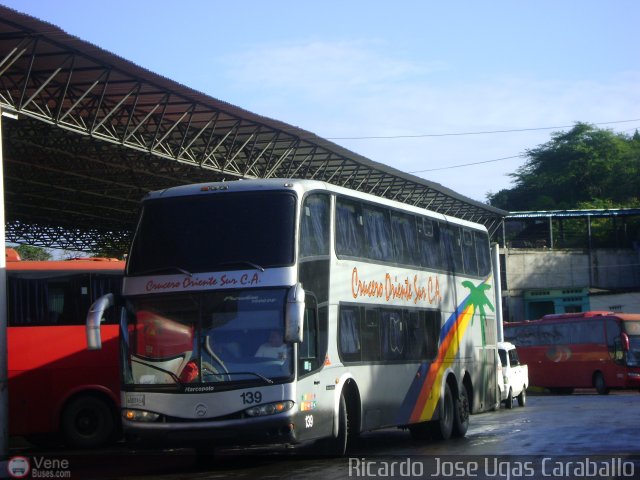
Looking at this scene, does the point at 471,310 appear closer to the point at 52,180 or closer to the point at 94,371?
the point at 94,371

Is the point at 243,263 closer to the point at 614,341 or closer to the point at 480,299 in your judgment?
the point at 480,299

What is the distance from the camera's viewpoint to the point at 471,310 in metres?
19.7

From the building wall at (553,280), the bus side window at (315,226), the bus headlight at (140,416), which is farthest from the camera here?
the building wall at (553,280)

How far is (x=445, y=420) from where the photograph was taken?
56.6ft

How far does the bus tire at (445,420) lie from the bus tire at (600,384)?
22535mm

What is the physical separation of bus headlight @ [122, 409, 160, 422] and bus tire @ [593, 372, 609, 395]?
29.3 metres

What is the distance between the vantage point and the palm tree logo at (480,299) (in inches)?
778

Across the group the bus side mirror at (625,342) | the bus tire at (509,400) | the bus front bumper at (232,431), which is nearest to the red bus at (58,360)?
the bus front bumper at (232,431)

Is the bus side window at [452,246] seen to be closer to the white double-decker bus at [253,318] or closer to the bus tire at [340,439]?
the white double-decker bus at [253,318]

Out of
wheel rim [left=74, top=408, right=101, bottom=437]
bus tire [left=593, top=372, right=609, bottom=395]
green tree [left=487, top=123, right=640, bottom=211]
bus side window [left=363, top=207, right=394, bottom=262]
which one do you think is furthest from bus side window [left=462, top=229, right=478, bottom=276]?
green tree [left=487, top=123, right=640, bottom=211]

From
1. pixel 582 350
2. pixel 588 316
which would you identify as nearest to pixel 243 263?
pixel 588 316

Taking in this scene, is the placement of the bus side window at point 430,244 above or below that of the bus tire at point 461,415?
above

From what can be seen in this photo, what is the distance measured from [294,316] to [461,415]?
24.0ft

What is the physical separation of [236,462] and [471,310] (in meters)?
7.10
